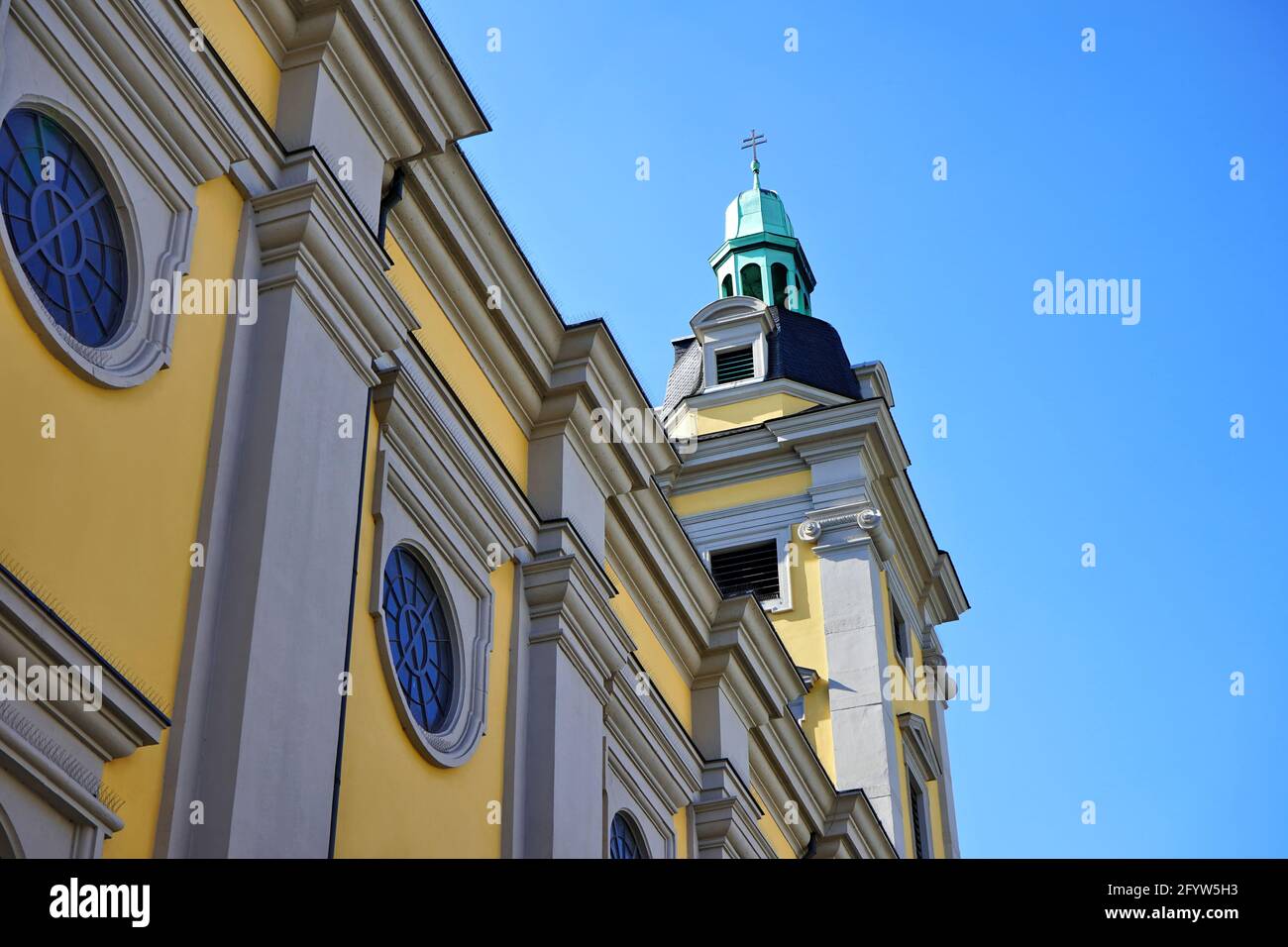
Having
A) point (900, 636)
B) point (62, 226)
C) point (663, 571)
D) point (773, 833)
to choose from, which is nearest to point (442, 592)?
point (62, 226)

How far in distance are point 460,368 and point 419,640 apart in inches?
98.6

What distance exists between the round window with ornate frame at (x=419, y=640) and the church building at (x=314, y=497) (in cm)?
3

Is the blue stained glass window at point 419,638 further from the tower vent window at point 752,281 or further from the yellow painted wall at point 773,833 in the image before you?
the tower vent window at point 752,281

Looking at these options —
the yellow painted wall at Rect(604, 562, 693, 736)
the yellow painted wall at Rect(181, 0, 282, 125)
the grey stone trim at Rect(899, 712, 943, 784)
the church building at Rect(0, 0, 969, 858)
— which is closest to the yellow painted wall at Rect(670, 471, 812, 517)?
the grey stone trim at Rect(899, 712, 943, 784)

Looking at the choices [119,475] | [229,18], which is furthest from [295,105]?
[119,475]

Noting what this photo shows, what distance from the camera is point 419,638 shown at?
44.7 ft

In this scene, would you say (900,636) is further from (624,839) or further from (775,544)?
(624,839)

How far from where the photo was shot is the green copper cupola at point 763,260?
3888 cm

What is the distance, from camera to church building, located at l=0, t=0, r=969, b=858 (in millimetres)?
9656

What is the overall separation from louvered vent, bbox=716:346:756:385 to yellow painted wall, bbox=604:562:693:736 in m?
14.3

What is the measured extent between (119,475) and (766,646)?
37.9ft
